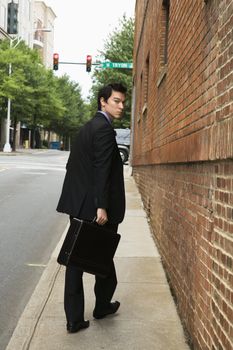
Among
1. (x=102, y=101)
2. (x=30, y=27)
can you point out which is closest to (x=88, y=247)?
(x=102, y=101)

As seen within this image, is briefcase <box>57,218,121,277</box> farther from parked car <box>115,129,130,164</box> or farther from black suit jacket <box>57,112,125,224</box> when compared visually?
parked car <box>115,129,130,164</box>

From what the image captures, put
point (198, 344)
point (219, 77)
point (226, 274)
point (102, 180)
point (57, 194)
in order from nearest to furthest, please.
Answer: point (226, 274)
point (219, 77)
point (198, 344)
point (102, 180)
point (57, 194)

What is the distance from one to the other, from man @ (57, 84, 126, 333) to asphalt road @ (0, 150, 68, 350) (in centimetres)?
70

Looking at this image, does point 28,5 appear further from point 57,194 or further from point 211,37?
point 211,37

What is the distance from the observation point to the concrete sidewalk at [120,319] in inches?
166

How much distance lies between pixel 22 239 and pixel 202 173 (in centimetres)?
533

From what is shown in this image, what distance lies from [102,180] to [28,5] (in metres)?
74.4

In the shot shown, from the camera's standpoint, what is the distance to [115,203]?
4398 mm

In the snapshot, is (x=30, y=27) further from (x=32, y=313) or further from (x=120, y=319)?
(x=120, y=319)

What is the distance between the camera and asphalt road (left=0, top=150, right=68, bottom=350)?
18.6 feet

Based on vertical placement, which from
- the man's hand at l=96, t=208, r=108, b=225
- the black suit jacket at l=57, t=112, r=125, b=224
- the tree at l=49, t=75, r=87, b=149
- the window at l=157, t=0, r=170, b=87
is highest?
the tree at l=49, t=75, r=87, b=149

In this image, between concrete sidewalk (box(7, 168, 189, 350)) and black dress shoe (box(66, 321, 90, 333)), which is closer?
concrete sidewalk (box(7, 168, 189, 350))

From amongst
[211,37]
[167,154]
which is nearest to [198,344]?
[211,37]

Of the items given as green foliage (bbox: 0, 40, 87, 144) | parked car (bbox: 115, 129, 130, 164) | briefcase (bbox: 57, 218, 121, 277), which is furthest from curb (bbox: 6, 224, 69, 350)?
green foliage (bbox: 0, 40, 87, 144)
